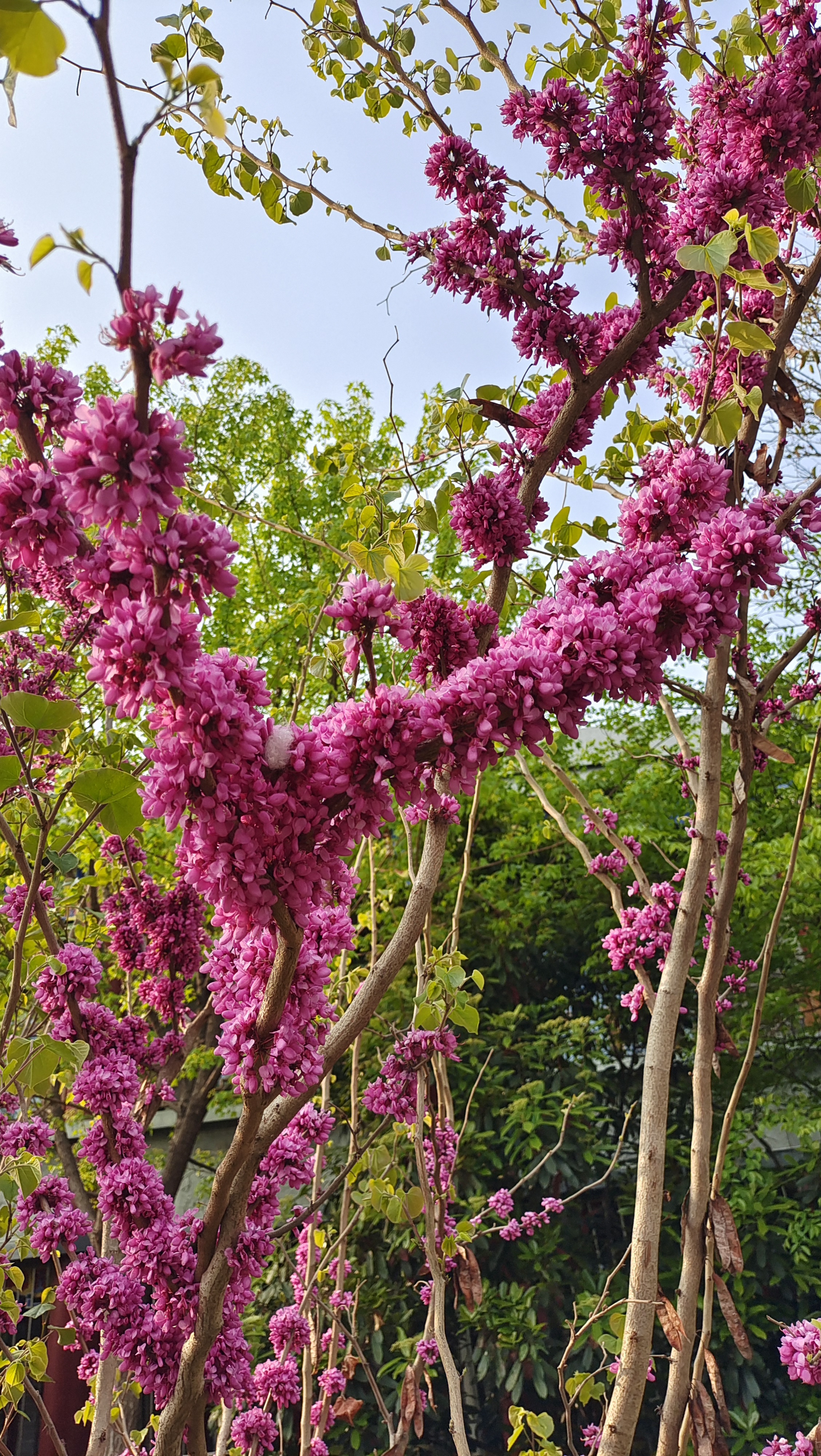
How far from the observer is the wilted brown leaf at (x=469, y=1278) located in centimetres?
234

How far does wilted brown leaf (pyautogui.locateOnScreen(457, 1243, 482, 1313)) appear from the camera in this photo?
2338mm

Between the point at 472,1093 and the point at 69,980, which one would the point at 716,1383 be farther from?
the point at 69,980

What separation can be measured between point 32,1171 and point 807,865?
15.0 ft

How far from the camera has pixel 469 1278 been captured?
2.36 meters

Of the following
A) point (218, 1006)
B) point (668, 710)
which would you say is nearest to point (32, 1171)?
point (218, 1006)

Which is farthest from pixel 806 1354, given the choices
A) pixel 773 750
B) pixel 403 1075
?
pixel 773 750

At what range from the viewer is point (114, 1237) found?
1.43 metres

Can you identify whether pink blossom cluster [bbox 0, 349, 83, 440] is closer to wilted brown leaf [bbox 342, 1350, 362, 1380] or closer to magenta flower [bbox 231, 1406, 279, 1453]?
magenta flower [bbox 231, 1406, 279, 1453]

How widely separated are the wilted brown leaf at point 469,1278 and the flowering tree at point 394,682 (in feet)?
0.05

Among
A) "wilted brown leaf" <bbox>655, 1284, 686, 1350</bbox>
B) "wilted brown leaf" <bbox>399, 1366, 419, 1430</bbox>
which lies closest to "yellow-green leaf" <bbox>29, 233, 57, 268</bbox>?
"wilted brown leaf" <bbox>655, 1284, 686, 1350</bbox>

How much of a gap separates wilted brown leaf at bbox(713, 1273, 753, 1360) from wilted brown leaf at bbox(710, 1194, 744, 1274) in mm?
55

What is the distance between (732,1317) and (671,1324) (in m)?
0.44

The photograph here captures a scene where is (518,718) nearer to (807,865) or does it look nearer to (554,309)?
(554,309)

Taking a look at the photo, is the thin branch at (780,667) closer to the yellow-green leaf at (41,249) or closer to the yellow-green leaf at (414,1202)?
the yellow-green leaf at (414,1202)
